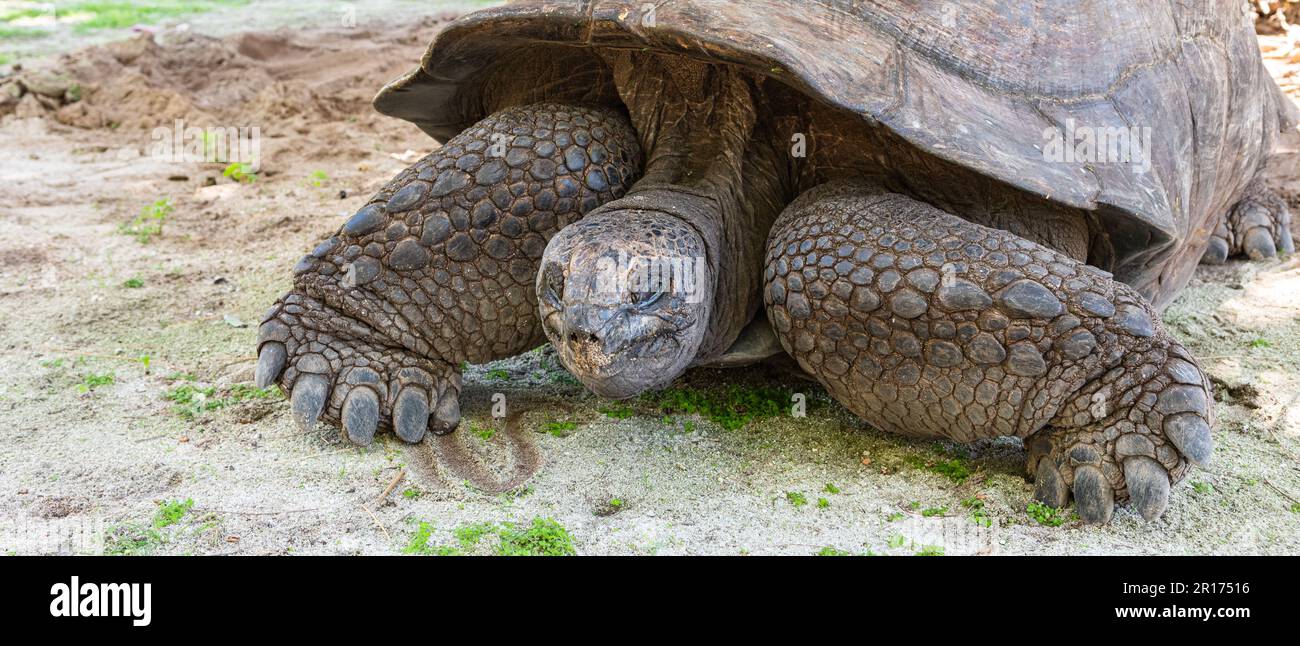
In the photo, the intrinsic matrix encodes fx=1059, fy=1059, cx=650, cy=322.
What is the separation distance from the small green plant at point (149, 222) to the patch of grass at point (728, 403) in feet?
10.1

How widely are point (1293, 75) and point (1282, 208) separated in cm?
311

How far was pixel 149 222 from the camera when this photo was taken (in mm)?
5457

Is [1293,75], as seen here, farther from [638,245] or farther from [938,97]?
[638,245]

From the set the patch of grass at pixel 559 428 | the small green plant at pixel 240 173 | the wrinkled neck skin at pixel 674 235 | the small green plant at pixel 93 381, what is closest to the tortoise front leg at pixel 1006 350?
Result: the wrinkled neck skin at pixel 674 235

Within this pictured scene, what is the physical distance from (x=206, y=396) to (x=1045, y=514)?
2.65m

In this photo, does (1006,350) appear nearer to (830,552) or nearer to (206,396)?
(830,552)

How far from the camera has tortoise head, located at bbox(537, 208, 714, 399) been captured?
105 inches

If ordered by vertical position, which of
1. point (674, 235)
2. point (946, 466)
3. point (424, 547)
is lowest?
point (424, 547)

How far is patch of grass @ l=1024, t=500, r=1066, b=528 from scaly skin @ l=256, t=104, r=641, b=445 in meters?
1.54

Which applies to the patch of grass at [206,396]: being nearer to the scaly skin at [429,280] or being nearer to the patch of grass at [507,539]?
the scaly skin at [429,280]

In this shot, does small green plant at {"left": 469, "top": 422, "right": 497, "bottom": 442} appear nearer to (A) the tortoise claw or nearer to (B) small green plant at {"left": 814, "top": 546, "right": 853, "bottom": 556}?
(B) small green plant at {"left": 814, "top": 546, "right": 853, "bottom": 556}

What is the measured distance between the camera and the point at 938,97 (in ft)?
9.59

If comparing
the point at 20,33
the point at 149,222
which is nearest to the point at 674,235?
the point at 149,222
